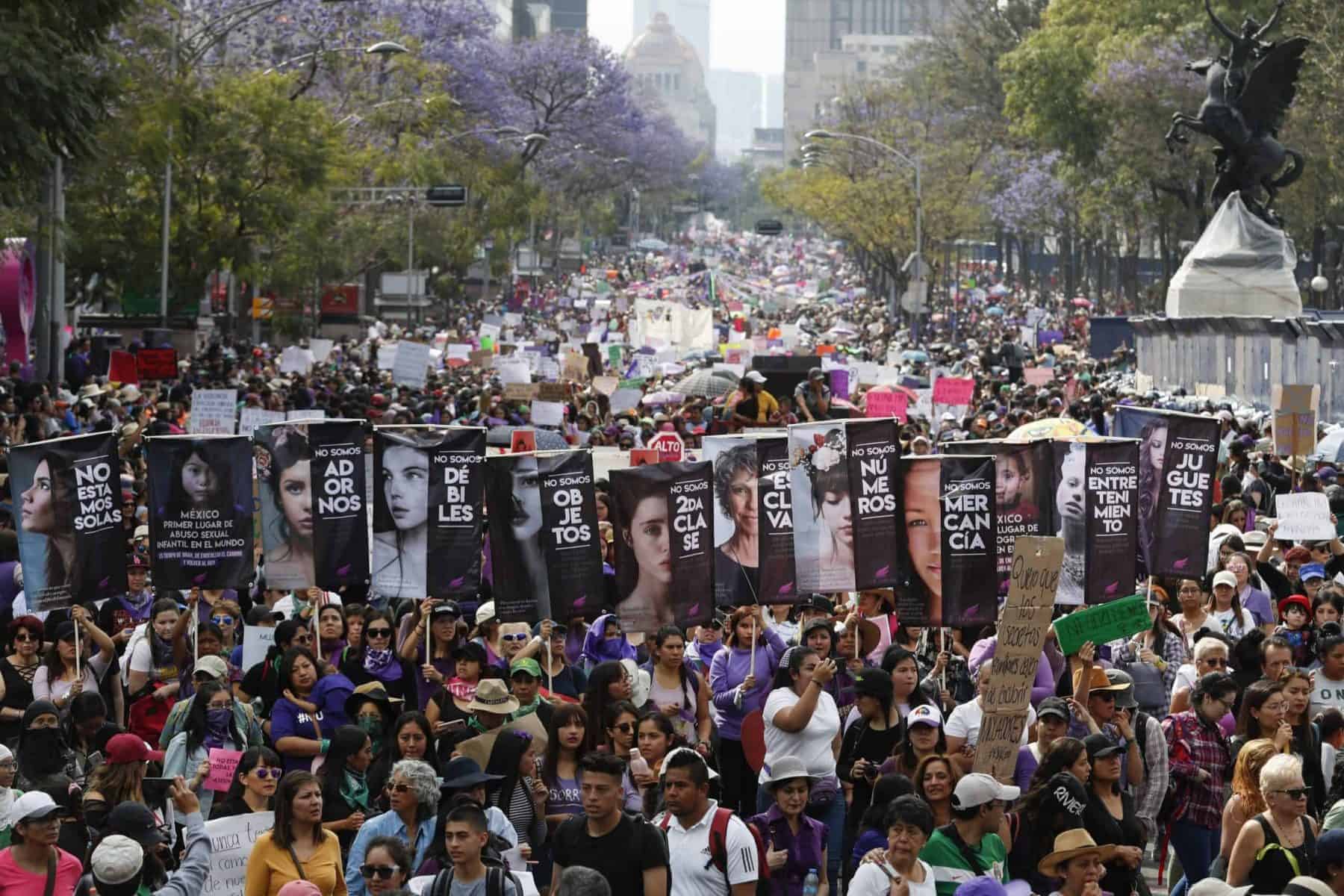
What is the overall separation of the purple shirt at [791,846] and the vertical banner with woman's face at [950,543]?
3006 millimetres

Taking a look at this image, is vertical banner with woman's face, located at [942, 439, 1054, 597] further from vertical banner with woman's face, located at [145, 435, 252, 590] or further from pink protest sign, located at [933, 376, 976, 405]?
pink protest sign, located at [933, 376, 976, 405]

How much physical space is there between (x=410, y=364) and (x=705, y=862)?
80.2 ft

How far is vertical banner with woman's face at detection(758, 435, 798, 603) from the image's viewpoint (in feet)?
41.5

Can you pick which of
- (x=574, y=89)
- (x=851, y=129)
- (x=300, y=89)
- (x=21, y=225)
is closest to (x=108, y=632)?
(x=21, y=225)

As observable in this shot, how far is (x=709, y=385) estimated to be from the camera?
1438 inches

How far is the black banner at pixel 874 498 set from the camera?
12.5 meters

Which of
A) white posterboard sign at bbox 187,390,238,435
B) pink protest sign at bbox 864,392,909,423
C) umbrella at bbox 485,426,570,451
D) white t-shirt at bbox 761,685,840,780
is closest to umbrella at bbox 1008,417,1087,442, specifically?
umbrella at bbox 485,426,570,451

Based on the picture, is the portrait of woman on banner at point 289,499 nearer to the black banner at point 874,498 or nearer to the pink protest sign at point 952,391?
the black banner at point 874,498

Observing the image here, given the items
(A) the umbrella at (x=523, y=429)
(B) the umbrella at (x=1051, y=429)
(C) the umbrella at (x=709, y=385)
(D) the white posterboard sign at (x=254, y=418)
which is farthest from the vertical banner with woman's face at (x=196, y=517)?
(C) the umbrella at (x=709, y=385)

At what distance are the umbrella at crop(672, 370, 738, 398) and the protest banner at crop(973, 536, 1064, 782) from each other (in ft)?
84.4

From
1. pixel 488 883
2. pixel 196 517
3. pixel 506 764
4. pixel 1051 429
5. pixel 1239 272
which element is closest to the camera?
pixel 488 883

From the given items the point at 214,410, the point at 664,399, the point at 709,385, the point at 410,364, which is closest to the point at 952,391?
the point at 664,399

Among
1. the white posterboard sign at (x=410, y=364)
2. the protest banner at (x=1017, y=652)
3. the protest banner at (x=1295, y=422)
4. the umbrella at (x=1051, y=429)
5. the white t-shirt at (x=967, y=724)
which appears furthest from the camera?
the white posterboard sign at (x=410, y=364)

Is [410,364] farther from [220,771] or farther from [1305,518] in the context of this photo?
[220,771]
